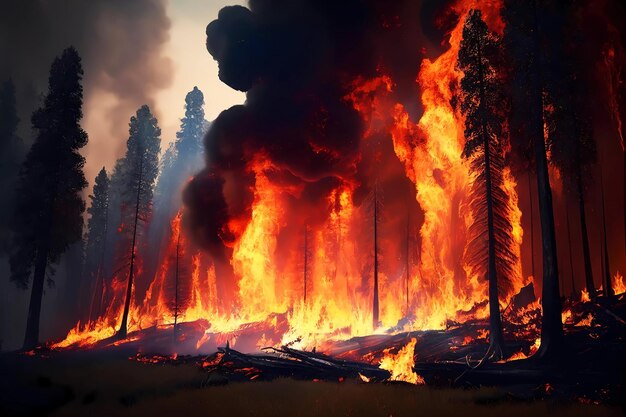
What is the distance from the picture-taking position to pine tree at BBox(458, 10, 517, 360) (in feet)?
69.0

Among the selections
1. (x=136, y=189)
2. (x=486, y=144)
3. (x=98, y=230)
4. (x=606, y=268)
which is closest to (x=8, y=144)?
(x=98, y=230)

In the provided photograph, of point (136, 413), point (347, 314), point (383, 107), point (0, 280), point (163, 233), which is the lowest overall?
point (136, 413)

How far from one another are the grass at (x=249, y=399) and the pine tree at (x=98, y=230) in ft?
147

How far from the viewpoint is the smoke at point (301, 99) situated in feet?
121

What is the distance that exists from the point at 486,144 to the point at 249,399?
16.1 metres

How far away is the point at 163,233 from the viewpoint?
62.3 metres

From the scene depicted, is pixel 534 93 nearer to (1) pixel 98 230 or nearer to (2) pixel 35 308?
(2) pixel 35 308

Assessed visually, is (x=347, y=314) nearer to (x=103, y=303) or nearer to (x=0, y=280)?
(x=103, y=303)

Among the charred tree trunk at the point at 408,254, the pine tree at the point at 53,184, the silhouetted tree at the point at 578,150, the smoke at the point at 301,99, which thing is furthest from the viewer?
the charred tree trunk at the point at 408,254

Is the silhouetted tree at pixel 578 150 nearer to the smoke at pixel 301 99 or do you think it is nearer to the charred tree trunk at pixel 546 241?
the charred tree trunk at pixel 546 241

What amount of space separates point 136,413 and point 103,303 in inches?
1990

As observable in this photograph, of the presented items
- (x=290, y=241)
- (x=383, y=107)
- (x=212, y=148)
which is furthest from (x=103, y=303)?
(x=383, y=107)

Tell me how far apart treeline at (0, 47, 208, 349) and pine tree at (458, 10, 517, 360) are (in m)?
28.5

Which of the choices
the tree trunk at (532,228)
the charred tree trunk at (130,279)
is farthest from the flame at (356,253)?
the charred tree trunk at (130,279)
